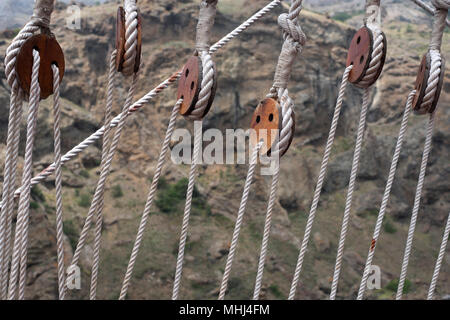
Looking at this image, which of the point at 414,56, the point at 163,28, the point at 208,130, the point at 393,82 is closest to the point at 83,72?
the point at 163,28

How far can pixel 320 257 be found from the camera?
39.2 ft

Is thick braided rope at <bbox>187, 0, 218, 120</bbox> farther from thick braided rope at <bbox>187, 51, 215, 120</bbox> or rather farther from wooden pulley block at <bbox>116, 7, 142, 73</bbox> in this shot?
wooden pulley block at <bbox>116, 7, 142, 73</bbox>

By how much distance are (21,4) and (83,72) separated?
452cm

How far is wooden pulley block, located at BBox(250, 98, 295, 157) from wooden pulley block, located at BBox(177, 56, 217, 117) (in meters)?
0.15

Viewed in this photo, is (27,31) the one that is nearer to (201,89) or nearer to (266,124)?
(201,89)

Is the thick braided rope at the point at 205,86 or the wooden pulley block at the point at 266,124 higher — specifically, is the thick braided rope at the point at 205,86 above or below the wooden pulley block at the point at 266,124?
above

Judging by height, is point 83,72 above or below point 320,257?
above

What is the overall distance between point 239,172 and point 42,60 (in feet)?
40.9

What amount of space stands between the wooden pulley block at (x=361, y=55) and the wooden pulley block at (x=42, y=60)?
0.83 metres

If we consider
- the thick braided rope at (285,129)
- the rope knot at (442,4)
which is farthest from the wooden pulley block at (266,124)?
the rope knot at (442,4)

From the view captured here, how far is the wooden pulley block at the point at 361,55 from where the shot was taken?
4.49ft

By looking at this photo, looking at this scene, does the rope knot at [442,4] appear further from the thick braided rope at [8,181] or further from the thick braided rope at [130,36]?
the thick braided rope at [8,181]

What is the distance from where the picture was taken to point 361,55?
1.40 meters
